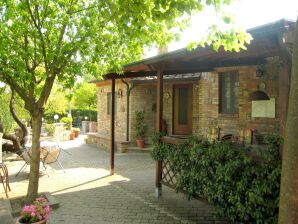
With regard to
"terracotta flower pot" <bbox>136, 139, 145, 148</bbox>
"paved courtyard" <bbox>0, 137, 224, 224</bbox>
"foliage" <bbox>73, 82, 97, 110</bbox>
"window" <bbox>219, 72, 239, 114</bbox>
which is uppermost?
"foliage" <bbox>73, 82, 97, 110</bbox>

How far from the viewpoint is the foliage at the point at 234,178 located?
3.88 metres

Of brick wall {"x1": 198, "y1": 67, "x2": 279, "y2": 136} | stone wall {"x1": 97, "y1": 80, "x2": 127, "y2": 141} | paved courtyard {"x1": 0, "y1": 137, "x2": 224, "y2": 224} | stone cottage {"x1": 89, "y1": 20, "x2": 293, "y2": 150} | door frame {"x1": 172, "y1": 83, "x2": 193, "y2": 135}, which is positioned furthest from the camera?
stone wall {"x1": 97, "y1": 80, "x2": 127, "y2": 141}

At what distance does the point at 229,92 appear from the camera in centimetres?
1018

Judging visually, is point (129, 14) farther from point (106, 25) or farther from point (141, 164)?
point (141, 164)

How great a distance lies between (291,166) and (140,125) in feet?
36.9

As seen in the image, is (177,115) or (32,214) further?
(177,115)

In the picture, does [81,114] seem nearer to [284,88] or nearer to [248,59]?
[248,59]

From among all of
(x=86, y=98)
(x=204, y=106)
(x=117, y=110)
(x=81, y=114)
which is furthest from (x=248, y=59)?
(x=86, y=98)

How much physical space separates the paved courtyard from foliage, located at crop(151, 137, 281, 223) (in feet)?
2.39

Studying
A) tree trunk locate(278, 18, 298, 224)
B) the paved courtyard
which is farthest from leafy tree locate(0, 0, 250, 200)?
tree trunk locate(278, 18, 298, 224)

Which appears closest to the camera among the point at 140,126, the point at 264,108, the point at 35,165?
the point at 35,165

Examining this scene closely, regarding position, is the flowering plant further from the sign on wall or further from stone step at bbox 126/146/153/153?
stone step at bbox 126/146/153/153

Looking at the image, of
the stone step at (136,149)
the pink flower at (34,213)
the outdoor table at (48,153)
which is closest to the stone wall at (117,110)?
the stone step at (136,149)

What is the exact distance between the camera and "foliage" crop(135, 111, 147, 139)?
13617mm
